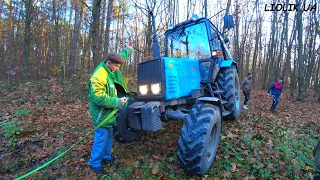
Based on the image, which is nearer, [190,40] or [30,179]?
[30,179]

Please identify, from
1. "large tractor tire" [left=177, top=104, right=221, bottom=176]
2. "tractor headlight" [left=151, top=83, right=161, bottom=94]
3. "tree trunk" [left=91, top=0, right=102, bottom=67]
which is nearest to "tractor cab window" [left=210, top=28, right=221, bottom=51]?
"tractor headlight" [left=151, top=83, right=161, bottom=94]

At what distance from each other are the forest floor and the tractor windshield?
179 cm

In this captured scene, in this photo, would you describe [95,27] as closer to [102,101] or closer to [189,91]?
[189,91]

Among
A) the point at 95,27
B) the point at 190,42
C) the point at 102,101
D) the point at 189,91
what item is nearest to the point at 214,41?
the point at 190,42

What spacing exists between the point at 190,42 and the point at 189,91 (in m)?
1.36

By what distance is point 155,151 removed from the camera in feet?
12.6

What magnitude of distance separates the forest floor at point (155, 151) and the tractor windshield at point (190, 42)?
1789 mm

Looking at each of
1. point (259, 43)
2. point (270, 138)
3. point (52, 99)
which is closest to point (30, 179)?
point (270, 138)

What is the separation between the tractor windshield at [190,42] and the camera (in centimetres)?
455

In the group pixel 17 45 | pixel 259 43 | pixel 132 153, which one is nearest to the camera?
pixel 132 153

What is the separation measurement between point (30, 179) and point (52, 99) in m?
5.60

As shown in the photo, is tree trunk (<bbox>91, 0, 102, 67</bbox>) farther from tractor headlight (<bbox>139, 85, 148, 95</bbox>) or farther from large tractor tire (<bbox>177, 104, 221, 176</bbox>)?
large tractor tire (<bbox>177, 104, 221, 176</bbox>)

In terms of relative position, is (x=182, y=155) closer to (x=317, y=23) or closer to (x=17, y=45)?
(x=317, y=23)

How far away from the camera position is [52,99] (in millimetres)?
8211
